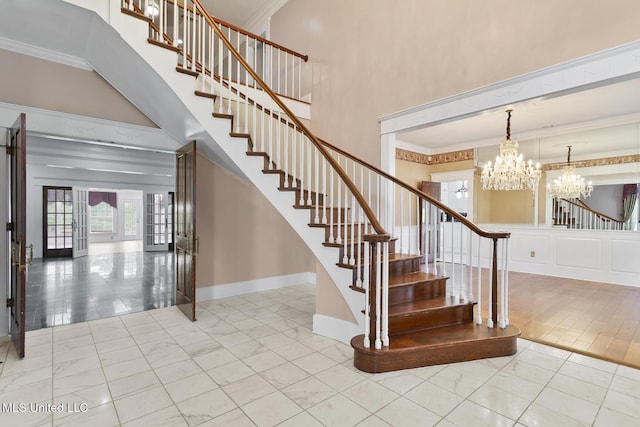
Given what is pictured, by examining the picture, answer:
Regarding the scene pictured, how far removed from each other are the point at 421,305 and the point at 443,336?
329mm

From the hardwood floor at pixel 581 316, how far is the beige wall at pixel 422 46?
257cm

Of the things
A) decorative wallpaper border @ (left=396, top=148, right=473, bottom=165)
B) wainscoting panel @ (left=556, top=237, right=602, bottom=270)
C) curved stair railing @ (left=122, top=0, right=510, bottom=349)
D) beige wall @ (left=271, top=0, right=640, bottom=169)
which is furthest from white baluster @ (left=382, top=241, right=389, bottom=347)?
wainscoting panel @ (left=556, top=237, right=602, bottom=270)

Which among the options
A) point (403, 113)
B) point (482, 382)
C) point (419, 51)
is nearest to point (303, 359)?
point (482, 382)

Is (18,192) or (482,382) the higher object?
(18,192)

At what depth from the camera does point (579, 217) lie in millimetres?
5824

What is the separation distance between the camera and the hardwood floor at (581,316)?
2918 mm

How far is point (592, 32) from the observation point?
230 cm

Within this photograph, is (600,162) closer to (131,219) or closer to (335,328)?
(335,328)

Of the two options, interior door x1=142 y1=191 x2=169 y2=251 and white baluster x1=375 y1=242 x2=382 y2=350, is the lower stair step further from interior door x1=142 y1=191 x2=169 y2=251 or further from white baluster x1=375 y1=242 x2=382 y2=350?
interior door x1=142 y1=191 x2=169 y2=251

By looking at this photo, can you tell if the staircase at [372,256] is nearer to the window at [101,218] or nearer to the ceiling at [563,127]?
the ceiling at [563,127]

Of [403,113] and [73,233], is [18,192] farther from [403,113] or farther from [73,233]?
[73,233]

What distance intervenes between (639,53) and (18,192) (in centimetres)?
519
